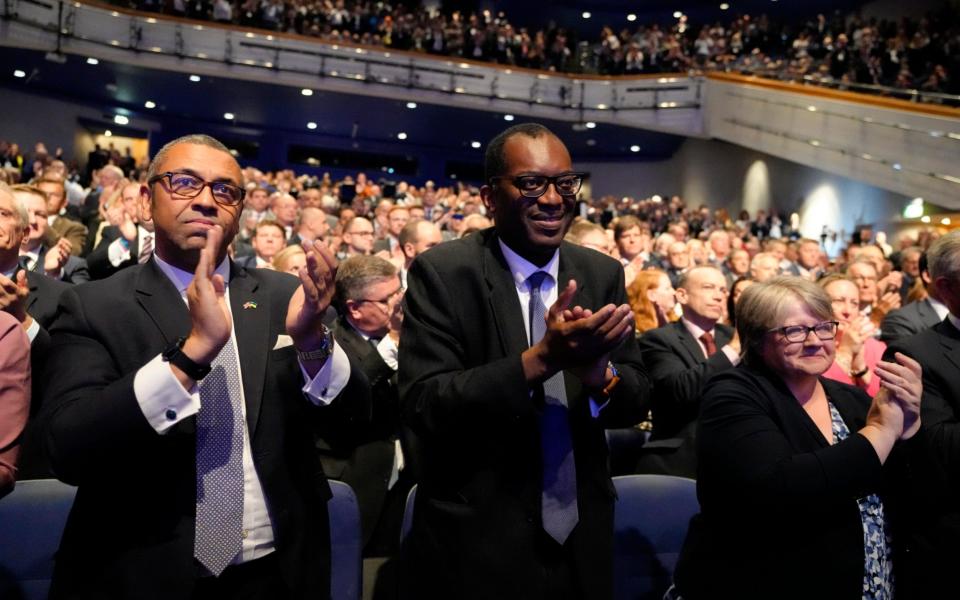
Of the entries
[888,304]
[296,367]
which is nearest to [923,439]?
[296,367]

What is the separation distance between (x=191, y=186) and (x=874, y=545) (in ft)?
5.87

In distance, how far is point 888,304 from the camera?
480 centimetres

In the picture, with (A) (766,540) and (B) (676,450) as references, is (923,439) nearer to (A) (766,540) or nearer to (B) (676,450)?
(A) (766,540)

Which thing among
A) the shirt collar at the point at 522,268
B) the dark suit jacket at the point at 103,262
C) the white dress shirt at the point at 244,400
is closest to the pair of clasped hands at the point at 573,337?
the shirt collar at the point at 522,268

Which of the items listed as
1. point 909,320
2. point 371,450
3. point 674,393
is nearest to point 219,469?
point 371,450

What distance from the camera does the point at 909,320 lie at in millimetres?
3670

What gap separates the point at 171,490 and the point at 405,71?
55.3 feet

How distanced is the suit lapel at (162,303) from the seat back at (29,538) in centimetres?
71

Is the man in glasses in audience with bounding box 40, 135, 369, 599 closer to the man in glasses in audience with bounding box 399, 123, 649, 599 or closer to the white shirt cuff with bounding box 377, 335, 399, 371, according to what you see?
the man in glasses in audience with bounding box 399, 123, 649, 599

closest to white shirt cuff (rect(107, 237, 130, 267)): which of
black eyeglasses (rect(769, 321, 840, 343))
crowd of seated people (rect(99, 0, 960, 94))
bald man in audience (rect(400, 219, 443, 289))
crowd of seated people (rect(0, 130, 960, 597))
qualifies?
crowd of seated people (rect(0, 130, 960, 597))

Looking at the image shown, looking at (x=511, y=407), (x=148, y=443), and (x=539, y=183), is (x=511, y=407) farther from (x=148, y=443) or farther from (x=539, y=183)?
(x=148, y=443)

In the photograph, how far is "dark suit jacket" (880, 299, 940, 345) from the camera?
364 centimetres

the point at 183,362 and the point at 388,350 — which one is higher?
the point at 183,362

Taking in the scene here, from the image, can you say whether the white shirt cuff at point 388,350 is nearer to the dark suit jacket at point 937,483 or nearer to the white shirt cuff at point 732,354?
the white shirt cuff at point 732,354
